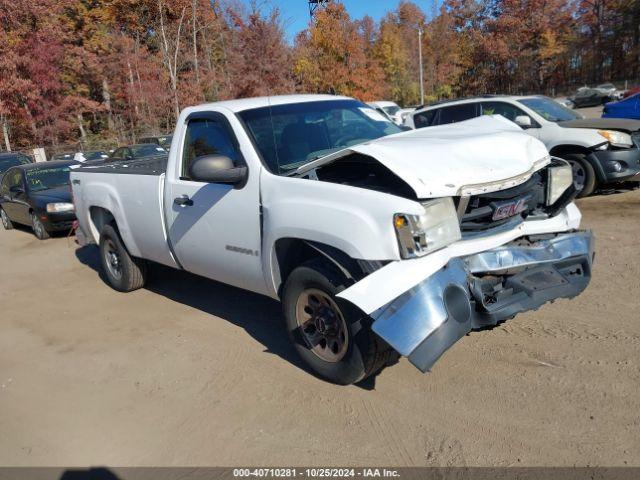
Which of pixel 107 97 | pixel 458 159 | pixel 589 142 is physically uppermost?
pixel 107 97

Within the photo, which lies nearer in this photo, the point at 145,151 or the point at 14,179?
the point at 14,179

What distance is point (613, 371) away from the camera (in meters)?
3.61

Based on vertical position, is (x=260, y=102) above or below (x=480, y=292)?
above

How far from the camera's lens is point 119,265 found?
6.51m

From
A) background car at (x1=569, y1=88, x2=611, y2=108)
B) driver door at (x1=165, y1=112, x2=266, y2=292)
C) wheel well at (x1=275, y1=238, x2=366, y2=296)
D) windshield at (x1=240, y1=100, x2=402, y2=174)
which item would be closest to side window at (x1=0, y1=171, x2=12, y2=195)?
driver door at (x1=165, y1=112, x2=266, y2=292)

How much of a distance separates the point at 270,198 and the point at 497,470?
7.33 feet

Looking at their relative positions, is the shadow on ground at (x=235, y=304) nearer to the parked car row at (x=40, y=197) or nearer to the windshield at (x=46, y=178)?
the parked car row at (x=40, y=197)

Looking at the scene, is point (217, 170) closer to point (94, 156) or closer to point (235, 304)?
point (235, 304)

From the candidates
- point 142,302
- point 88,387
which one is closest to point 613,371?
point 88,387

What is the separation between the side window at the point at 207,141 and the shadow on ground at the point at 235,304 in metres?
1.50

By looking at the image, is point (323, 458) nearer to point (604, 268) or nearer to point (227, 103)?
point (227, 103)

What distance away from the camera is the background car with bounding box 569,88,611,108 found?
3919 centimetres

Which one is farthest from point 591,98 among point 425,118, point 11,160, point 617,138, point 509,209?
point 509,209

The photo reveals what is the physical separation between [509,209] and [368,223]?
108cm
